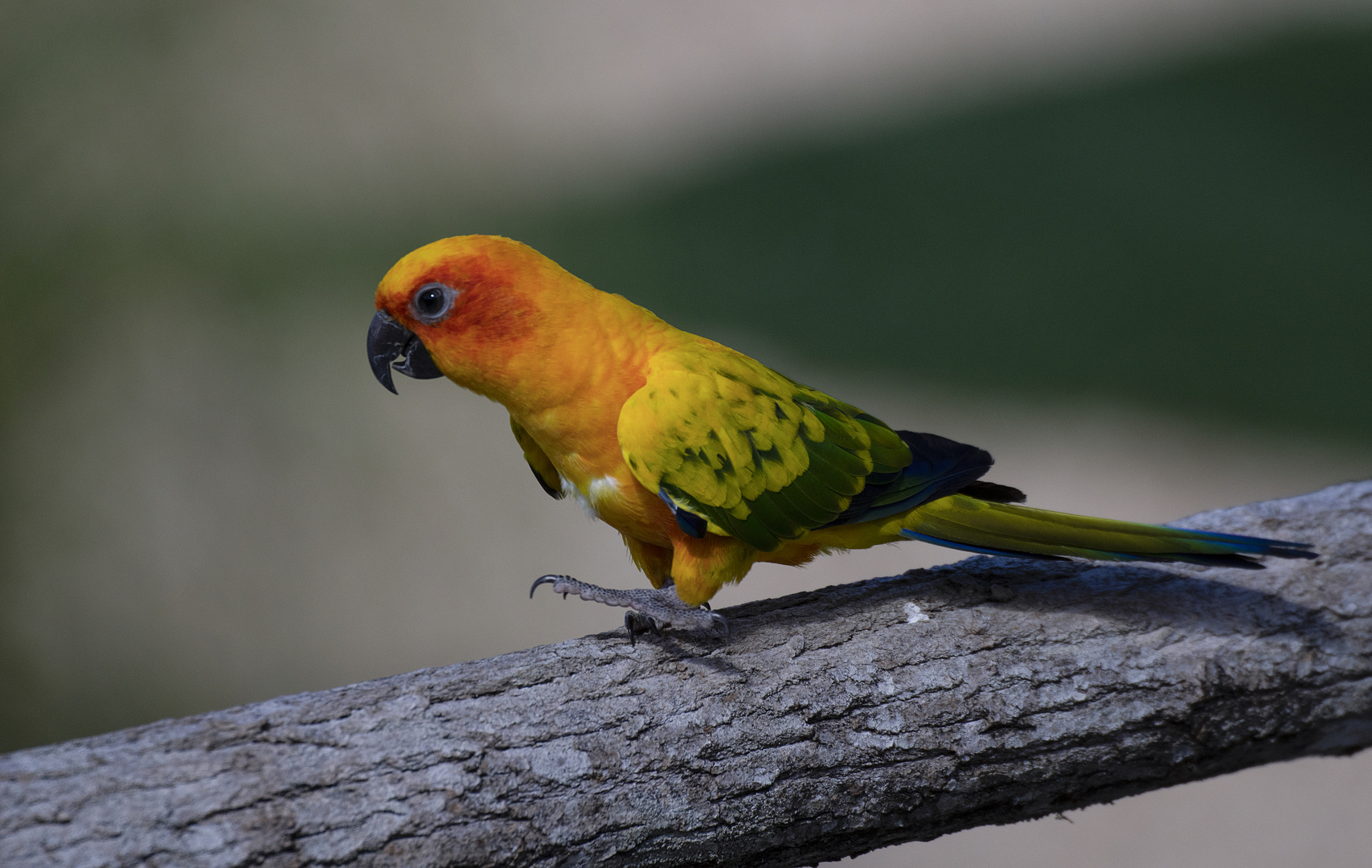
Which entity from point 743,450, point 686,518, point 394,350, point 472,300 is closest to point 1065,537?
point 743,450

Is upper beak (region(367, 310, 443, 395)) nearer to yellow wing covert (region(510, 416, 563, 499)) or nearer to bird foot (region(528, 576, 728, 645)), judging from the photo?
yellow wing covert (region(510, 416, 563, 499))

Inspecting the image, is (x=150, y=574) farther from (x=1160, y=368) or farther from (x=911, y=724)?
(x=1160, y=368)

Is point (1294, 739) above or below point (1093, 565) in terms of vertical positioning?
below

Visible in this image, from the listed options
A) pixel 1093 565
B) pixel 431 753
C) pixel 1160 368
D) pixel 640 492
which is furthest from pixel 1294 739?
pixel 1160 368

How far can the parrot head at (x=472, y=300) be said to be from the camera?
2.32 metres

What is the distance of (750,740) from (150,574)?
4574 mm

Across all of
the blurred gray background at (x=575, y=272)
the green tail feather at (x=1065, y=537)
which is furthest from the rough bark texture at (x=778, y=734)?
the blurred gray background at (x=575, y=272)

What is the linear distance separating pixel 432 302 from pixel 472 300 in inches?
4.1

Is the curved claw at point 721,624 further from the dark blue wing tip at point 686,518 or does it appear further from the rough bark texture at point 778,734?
the dark blue wing tip at point 686,518

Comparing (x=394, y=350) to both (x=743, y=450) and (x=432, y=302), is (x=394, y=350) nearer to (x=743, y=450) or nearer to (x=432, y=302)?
(x=432, y=302)

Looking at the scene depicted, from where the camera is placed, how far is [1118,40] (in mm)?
6527

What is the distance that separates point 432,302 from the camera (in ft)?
7.72

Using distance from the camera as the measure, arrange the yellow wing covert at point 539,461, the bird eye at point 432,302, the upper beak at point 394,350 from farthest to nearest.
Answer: the yellow wing covert at point 539,461 < the upper beak at point 394,350 < the bird eye at point 432,302

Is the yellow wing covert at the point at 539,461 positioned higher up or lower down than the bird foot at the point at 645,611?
higher up
